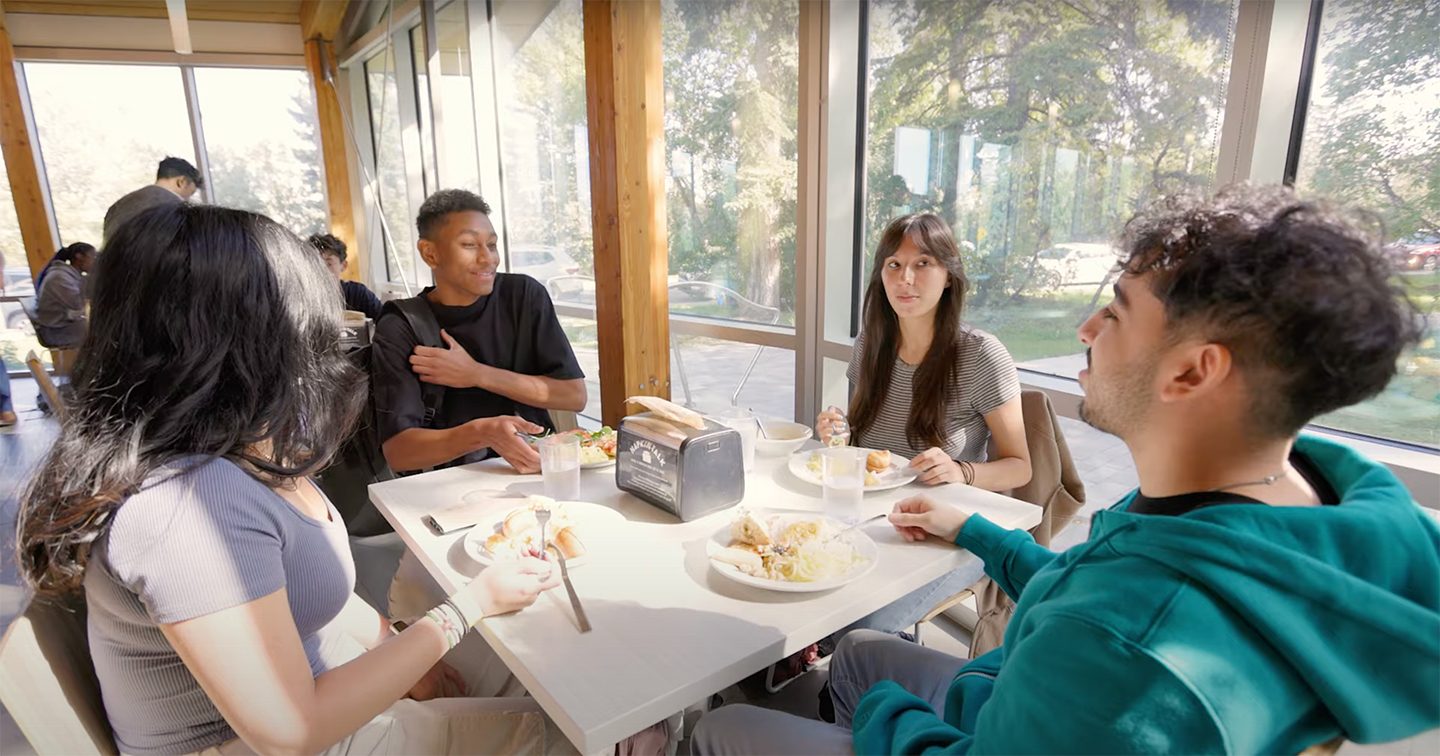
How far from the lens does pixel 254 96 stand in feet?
21.5

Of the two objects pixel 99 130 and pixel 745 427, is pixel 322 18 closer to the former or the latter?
pixel 99 130

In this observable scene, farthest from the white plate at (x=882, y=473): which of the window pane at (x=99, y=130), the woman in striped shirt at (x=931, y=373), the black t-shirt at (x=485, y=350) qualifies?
the window pane at (x=99, y=130)

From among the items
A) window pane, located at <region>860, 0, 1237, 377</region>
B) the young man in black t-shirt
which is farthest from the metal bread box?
window pane, located at <region>860, 0, 1237, 377</region>

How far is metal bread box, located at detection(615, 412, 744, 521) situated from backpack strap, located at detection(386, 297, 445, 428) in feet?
2.75

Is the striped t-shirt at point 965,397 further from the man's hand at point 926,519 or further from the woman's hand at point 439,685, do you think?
the woman's hand at point 439,685

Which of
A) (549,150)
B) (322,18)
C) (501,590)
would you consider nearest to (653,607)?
(501,590)

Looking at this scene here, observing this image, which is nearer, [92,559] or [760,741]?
[92,559]

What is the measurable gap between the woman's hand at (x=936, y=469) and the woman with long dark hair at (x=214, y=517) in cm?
88

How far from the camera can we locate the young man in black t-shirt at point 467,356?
1837 millimetres

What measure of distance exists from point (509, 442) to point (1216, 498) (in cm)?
135

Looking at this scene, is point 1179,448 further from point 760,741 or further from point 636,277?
point 636,277

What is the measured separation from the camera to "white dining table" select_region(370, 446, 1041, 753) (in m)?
0.85

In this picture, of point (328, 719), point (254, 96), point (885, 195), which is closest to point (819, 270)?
point (885, 195)

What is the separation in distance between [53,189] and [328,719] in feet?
25.8
